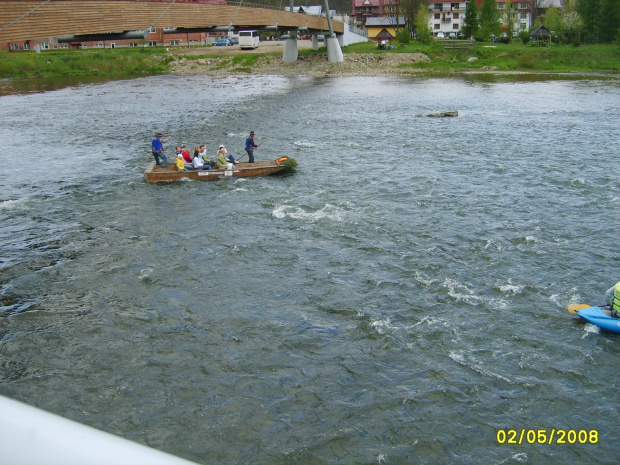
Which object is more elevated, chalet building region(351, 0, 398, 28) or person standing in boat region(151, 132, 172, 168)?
chalet building region(351, 0, 398, 28)

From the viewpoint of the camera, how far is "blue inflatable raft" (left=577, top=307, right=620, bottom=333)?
13641mm

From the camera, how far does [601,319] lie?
539 inches

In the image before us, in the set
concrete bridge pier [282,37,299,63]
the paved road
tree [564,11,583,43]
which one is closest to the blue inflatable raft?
concrete bridge pier [282,37,299,63]

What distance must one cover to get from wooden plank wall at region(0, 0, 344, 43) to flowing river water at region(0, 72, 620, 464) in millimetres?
7017

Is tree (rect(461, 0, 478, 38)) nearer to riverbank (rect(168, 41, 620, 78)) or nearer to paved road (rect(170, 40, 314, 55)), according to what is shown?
riverbank (rect(168, 41, 620, 78))

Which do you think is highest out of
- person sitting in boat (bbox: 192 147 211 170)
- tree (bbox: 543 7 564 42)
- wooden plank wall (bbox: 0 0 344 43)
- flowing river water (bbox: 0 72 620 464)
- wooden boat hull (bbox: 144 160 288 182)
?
tree (bbox: 543 7 564 42)

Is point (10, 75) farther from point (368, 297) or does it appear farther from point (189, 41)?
point (368, 297)

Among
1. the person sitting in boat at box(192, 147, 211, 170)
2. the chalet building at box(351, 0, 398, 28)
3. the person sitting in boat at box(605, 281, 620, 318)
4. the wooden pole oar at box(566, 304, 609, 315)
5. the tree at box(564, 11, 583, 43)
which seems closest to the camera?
the person sitting in boat at box(605, 281, 620, 318)

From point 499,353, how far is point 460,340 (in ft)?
3.07

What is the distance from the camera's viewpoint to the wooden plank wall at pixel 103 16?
982 inches

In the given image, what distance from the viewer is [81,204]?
24109 millimetres

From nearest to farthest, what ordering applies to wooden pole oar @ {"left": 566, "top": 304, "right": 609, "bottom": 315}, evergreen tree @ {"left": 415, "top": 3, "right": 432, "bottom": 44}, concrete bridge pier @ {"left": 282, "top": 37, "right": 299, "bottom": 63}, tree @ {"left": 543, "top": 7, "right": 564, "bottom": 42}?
wooden pole oar @ {"left": 566, "top": 304, "right": 609, "bottom": 315}, concrete bridge pier @ {"left": 282, "top": 37, "right": 299, "bottom": 63}, tree @ {"left": 543, "top": 7, "right": 564, "bottom": 42}, evergreen tree @ {"left": 415, "top": 3, "right": 432, "bottom": 44}

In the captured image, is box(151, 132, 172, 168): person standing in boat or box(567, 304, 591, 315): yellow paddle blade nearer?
box(567, 304, 591, 315): yellow paddle blade
